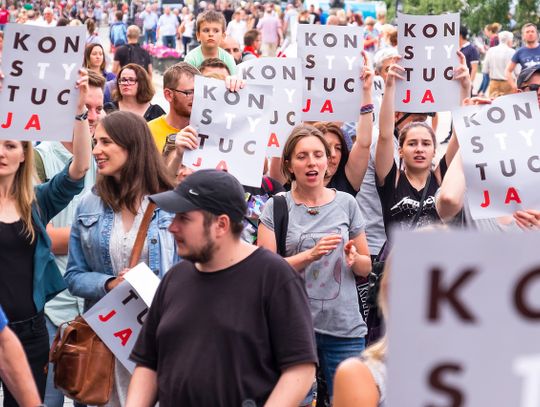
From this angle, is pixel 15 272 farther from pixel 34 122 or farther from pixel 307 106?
pixel 307 106

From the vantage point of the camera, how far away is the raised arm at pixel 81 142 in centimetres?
562

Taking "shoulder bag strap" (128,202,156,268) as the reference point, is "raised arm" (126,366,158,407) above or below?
below

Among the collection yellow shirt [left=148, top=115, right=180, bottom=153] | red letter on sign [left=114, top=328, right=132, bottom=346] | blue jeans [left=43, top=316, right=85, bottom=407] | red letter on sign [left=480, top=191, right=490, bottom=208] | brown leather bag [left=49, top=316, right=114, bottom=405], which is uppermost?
yellow shirt [left=148, top=115, right=180, bottom=153]

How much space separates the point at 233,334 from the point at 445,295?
5.15ft

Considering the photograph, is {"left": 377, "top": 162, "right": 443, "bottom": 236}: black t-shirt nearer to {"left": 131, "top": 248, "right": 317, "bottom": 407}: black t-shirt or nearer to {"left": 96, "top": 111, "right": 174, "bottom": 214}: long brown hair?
{"left": 96, "top": 111, "right": 174, "bottom": 214}: long brown hair

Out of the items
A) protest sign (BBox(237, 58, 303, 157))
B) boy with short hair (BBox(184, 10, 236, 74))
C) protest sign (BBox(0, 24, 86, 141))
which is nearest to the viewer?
protest sign (BBox(0, 24, 86, 141))

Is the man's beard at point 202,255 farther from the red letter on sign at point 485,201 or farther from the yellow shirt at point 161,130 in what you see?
the yellow shirt at point 161,130

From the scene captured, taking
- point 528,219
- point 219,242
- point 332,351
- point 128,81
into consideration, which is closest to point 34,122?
point 332,351

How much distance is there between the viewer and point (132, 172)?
5.46 meters

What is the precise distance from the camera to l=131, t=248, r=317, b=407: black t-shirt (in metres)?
4.20

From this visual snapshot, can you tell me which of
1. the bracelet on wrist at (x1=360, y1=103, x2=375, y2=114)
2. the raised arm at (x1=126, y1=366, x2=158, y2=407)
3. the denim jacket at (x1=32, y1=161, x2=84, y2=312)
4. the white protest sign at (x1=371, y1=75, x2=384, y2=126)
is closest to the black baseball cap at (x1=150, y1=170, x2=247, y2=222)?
the raised arm at (x1=126, y1=366, x2=158, y2=407)

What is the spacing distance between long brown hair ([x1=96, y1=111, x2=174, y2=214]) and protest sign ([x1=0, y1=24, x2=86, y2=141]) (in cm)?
85

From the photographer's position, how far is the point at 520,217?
5656mm

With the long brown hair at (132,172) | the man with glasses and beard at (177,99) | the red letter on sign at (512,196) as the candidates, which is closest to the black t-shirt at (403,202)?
the red letter on sign at (512,196)
